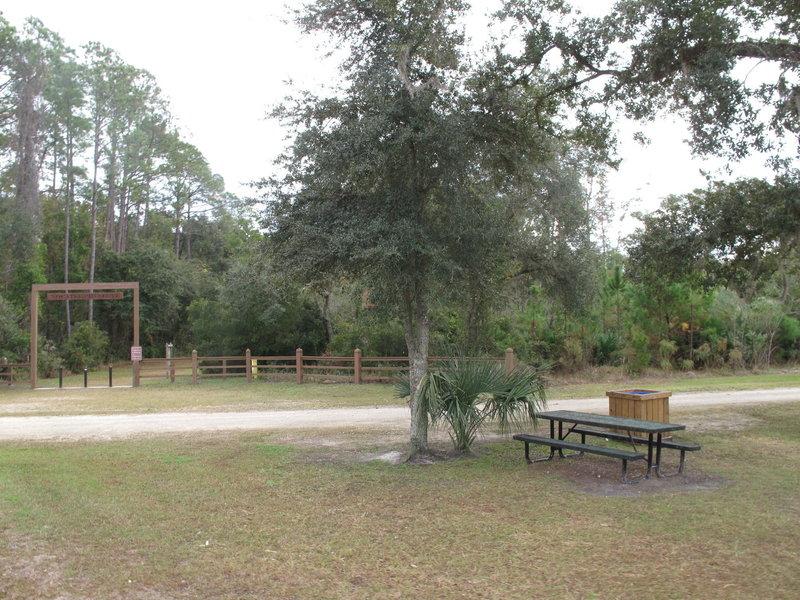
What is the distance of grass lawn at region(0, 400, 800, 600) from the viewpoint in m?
4.60

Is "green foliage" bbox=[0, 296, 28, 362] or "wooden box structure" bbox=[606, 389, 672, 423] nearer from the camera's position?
"wooden box structure" bbox=[606, 389, 672, 423]

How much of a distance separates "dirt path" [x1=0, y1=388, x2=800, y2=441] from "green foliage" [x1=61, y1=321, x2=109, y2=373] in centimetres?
2058

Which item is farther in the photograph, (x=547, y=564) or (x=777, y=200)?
(x=777, y=200)

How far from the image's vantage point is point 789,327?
86.2ft

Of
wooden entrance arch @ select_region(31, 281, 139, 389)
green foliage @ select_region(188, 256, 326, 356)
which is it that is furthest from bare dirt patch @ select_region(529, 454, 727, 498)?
wooden entrance arch @ select_region(31, 281, 139, 389)

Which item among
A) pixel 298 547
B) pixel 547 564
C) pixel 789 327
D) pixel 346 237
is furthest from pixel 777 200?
pixel 789 327

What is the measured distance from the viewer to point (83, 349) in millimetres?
34875

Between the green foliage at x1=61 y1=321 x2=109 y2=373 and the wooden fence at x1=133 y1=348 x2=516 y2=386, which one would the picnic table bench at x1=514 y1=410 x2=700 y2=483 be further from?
the green foliage at x1=61 y1=321 x2=109 y2=373

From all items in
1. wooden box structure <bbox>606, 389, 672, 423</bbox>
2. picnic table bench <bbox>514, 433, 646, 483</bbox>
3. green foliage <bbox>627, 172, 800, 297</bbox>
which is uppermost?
green foliage <bbox>627, 172, 800, 297</bbox>

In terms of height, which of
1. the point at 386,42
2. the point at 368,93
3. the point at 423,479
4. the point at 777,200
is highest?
the point at 386,42

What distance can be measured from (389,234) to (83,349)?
1239 inches

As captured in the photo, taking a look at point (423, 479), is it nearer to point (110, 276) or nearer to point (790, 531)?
point (790, 531)

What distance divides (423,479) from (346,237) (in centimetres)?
299

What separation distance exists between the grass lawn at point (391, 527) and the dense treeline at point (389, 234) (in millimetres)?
2581
